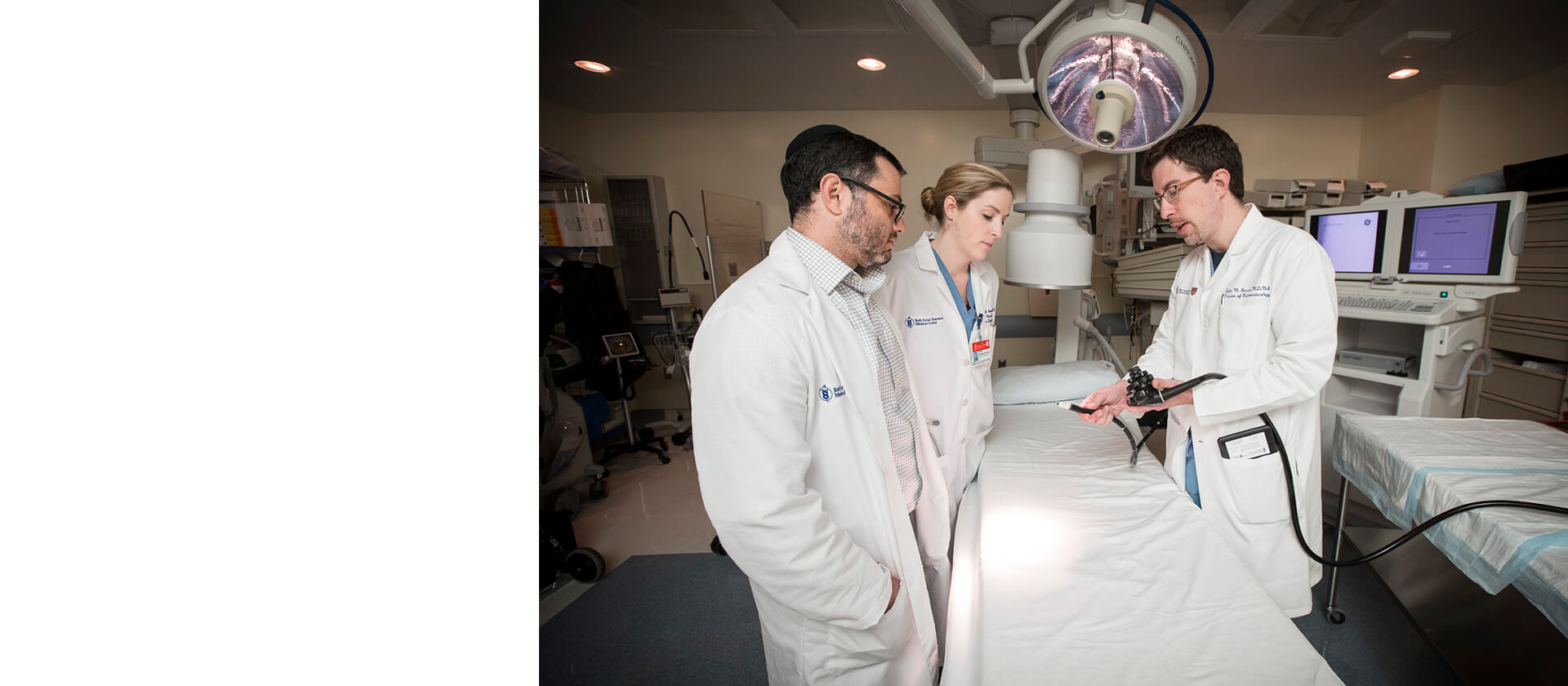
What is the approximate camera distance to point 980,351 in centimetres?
193

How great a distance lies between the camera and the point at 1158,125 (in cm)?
132

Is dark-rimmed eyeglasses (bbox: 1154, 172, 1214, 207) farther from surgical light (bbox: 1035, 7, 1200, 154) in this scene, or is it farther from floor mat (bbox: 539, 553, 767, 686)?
floor mat (bbox: 539, 553, 767, 686)

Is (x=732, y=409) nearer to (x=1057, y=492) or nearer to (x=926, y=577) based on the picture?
(x=926, y=577)

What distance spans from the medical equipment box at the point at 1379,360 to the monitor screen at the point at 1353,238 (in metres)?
0.35

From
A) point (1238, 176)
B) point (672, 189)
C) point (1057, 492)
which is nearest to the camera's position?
point (1238, 176)

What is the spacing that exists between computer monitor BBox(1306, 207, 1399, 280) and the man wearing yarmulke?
2.28m

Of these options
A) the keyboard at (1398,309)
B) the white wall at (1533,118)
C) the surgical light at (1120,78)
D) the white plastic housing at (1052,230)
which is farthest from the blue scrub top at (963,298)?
the white wall at (1533,118)

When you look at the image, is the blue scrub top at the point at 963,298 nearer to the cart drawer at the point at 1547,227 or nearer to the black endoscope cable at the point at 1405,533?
the black endoscope cable at the point at 1405,533

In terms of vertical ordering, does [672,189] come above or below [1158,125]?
above

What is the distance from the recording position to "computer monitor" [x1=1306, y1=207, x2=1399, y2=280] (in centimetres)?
225

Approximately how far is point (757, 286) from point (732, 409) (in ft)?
0.82

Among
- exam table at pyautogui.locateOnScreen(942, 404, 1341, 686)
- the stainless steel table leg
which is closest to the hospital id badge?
exam table at pyautogui.locateOnScreen(942, 404, 1341, 686)

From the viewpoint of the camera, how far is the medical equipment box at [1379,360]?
2.11 meters
